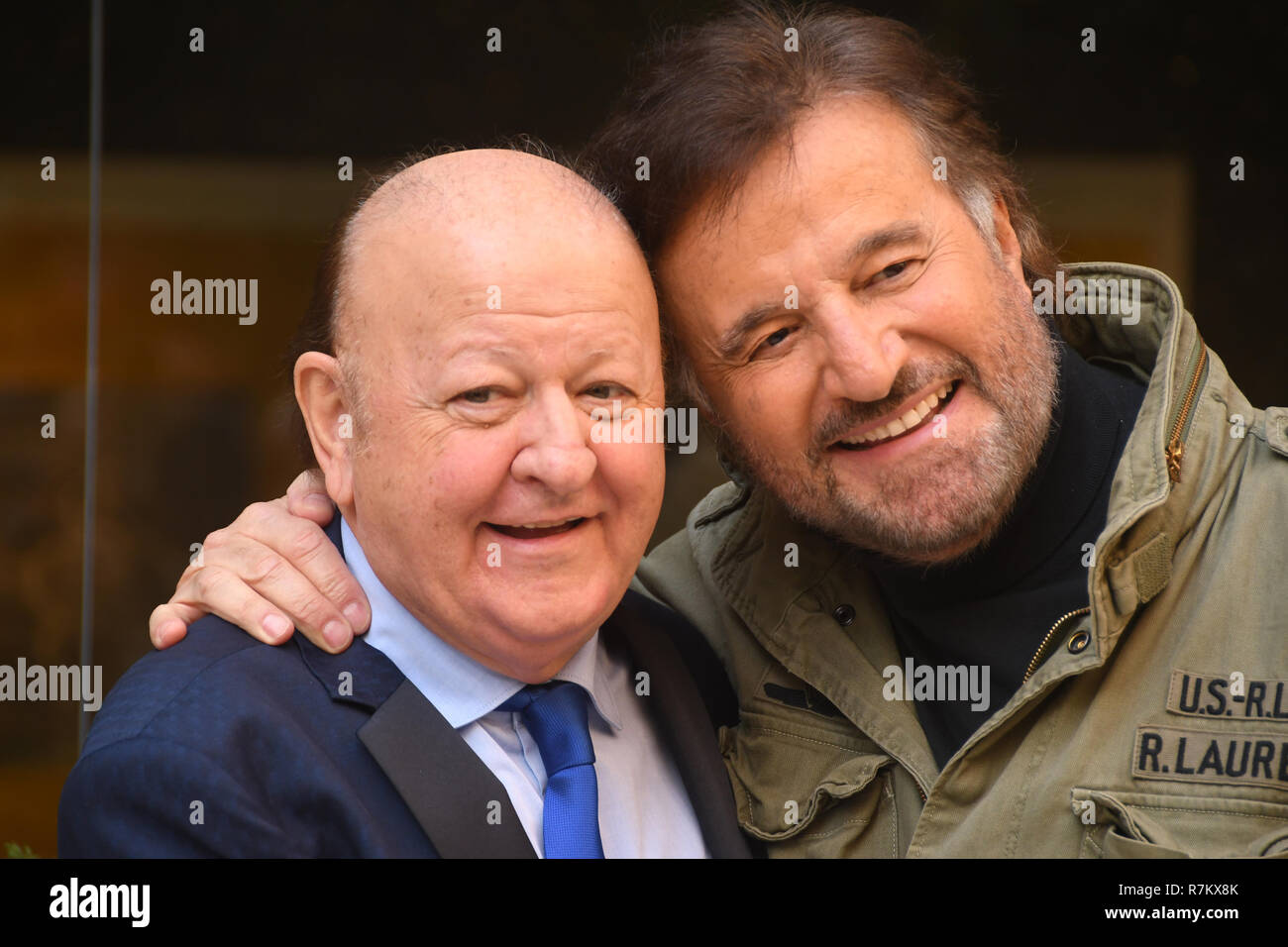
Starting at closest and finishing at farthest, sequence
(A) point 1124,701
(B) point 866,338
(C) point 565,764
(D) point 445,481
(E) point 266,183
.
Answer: (D) point 445,481, (C) point 565,764, (A) point 1124,701, (B) point 866,338, (E) point 266,183

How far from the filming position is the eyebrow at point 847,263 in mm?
2285

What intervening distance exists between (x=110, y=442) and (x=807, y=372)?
9.47ft

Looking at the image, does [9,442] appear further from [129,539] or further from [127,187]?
[127,187]

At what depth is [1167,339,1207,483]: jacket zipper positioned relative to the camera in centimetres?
225

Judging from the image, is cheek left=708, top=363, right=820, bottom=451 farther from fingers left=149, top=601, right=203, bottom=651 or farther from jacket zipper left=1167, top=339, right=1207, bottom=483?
fingers left=149, top=601, right=203, bottom=651

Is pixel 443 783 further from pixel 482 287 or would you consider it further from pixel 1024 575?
pixel 1024 575

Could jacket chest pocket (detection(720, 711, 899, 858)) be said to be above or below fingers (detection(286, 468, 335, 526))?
below

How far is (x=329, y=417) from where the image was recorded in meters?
2.18

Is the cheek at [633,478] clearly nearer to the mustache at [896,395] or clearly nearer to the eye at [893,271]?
the mustache at [896,395]

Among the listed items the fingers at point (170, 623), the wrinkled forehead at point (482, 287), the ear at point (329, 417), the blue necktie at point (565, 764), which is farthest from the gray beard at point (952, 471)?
the fingers at point (170, 623)

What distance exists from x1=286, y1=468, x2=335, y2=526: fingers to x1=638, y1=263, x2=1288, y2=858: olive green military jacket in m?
0.90

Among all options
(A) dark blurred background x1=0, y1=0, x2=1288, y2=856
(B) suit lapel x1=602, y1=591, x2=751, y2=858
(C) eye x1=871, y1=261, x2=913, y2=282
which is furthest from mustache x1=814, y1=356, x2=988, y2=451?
(A) dark blurred background x1=0, y1=0, x2=1288, y2=856

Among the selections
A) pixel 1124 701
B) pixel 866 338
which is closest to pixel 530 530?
pixel 866 338

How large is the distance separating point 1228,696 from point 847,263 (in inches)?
38.5
